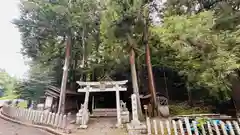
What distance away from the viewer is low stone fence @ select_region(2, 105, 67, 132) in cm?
657

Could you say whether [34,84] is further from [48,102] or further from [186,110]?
[186,110]

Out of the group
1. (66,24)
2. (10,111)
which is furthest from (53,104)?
(66,24)

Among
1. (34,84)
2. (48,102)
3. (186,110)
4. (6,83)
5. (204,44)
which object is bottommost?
(186,110)

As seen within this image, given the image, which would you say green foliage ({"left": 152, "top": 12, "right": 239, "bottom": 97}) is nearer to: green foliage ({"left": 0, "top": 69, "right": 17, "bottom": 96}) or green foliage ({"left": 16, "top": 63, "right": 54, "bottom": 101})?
green foliage ({"left": 16, "top": 63, "right": 54, "bottom": 101})

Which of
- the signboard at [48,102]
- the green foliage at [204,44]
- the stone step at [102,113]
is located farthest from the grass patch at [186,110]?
the signboard at [48,102]

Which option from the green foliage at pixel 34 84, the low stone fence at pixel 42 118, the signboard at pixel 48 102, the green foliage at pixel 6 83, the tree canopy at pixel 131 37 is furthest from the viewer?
the green foliage at pixel 6 83

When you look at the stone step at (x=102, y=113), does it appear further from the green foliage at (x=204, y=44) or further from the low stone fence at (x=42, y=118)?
the green foliage at (x=204, y=44)

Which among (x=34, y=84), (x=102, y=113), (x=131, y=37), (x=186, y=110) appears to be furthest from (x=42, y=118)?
(x=186, y=110)

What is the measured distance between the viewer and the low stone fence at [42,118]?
6.57 m

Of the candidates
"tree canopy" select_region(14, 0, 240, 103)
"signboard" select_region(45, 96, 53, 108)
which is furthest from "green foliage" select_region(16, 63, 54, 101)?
"signboard" select_region(45, 96, 53, 108)

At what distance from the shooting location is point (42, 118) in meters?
7.20

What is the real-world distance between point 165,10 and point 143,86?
6.48 m

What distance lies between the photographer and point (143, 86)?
45.4 feet

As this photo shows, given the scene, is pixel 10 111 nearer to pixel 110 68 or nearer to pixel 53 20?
pixel 53 20
